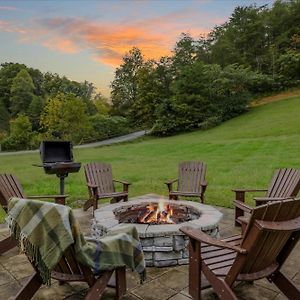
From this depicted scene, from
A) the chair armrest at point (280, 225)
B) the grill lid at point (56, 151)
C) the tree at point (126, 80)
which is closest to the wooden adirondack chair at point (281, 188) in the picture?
the chair armrest at point (280, 225)

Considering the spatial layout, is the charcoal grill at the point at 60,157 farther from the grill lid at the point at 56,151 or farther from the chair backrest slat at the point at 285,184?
the chair backrest slat at the point at 285,184

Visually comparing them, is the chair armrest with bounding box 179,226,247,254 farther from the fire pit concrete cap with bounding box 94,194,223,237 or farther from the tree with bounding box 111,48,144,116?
the tree with bounding box 111,48,144,116

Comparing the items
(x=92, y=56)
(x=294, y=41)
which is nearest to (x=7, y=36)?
(x=92, y=56)

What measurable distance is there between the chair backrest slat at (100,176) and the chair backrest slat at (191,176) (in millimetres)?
1369

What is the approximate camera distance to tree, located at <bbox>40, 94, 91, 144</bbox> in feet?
86.9

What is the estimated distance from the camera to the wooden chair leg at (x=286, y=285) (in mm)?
2592

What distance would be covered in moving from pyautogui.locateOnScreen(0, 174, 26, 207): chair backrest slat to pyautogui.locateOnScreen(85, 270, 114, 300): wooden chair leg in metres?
2.16

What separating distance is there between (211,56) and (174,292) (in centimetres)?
3870

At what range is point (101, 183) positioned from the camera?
5855 millimetres

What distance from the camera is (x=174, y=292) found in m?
2.85

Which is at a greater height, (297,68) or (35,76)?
(35,76)

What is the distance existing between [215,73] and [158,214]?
2679cm

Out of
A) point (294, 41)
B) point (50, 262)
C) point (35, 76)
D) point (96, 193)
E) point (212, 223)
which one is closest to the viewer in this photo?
point (50, 262)

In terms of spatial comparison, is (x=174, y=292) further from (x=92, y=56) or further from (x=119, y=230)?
(x=92, y=56)
